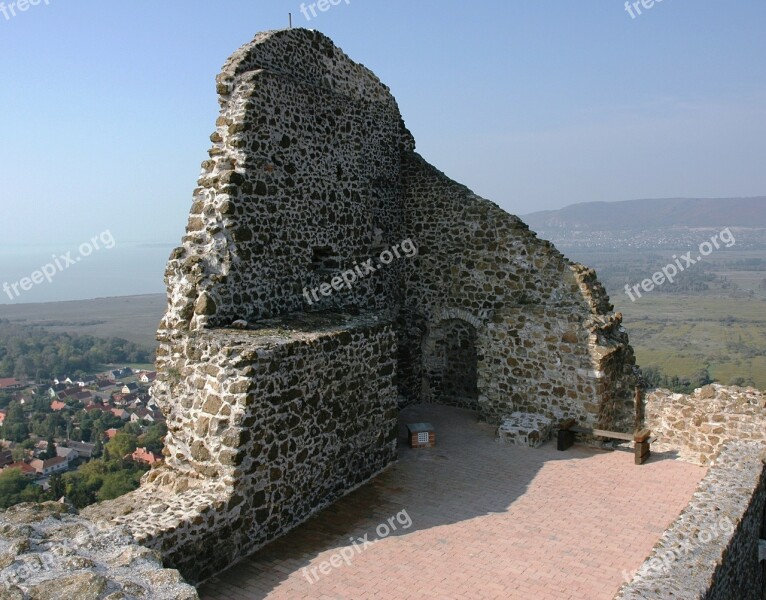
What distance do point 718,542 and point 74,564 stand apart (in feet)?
21.7

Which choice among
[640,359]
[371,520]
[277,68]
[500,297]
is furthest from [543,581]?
[640,359]

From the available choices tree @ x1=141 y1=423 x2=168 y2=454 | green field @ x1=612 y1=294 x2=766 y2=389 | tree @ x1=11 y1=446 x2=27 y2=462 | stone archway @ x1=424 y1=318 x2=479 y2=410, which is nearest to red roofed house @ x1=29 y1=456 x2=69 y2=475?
tree @ x1=11 y1=446 x2=27 y2=462

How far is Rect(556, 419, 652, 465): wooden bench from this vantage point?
1039 centimetres

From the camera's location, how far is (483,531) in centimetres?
806

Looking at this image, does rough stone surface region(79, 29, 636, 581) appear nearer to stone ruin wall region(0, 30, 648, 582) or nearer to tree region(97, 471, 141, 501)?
stone ruin wall region(0, 30, 648, 582)

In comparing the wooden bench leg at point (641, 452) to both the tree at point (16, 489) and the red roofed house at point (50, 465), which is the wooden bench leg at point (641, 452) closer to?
the tree at point (16, 489)

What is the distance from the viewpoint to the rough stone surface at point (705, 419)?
10328mm

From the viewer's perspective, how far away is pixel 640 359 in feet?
180

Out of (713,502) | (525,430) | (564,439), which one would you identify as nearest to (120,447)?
(525,430)

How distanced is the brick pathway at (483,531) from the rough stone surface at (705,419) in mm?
681

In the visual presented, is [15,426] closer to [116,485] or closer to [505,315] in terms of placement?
[116,485]

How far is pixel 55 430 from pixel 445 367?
31879mm

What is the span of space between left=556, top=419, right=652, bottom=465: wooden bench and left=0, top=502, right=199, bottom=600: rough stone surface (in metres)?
8.42

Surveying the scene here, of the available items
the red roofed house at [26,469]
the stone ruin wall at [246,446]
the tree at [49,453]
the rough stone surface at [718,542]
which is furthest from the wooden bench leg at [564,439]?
the tree at [49,453]
